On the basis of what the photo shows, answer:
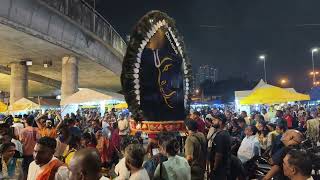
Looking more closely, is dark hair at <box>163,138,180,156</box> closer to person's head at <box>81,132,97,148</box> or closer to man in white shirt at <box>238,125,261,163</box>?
person's head at <box>81,132,97,148</box>

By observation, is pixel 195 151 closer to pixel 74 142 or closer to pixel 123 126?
pixel 74 142

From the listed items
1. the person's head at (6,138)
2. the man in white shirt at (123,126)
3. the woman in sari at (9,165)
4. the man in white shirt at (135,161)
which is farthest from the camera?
Result: the man in white shirt at (123,126)

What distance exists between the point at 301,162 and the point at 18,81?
23154 mm

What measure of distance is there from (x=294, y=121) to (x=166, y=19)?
11656mm

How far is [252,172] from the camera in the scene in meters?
8.75

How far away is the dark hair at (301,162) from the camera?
3832 mm

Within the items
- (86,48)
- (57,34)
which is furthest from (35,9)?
(86,48)

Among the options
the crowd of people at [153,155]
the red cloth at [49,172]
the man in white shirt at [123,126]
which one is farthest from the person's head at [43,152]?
the man in white shirt at [123,126]

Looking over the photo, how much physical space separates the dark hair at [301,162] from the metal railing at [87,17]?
1532 cm

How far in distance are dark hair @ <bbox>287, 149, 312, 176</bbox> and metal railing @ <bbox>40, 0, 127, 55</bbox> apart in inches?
603

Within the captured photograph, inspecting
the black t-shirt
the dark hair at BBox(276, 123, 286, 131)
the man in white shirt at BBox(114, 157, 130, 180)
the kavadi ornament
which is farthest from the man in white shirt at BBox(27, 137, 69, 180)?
the dark hair at BBox(276, 123, 286, 131)

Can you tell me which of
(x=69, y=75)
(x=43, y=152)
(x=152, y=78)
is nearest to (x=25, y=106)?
(x=69, y=75)

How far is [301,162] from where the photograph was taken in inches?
151

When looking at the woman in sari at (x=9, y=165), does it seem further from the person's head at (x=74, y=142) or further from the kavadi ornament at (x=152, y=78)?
the kavadi ornament at (x=152, y=78)
